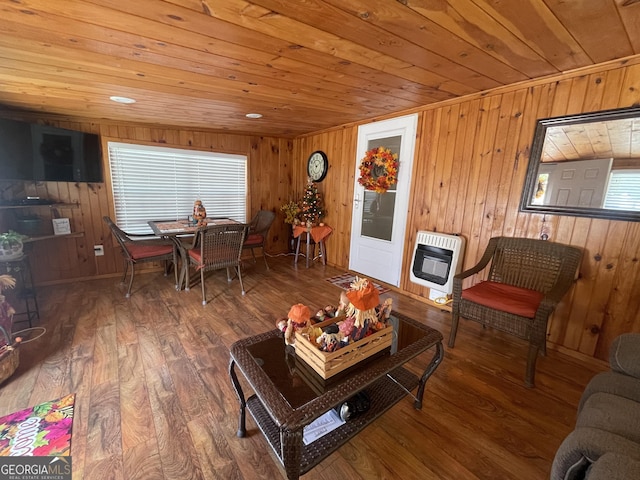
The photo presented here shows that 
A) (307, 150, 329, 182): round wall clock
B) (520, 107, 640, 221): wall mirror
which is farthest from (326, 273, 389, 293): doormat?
(520, 107, 640, 221): wall mirror

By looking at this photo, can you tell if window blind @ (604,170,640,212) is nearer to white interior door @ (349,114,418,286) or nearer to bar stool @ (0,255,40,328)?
white interior door @ (349,114,418,286)

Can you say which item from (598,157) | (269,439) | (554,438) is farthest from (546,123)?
(269,439)

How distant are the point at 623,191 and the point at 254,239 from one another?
364cm

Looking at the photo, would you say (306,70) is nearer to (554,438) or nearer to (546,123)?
(546,123)

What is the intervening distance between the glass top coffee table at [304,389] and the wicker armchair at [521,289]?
682mm

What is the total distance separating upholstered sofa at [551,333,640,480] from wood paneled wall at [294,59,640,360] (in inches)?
36.8

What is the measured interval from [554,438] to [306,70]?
103 inches

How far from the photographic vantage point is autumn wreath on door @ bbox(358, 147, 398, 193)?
3.24 meters

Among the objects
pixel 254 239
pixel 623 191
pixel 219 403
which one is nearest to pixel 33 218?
pixel 254 239

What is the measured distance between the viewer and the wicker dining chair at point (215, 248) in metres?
2.86

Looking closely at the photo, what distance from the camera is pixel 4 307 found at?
1.88m

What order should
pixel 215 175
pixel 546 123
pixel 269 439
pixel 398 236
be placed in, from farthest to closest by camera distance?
pixel 215 175
pixel 398 236
pixel 546 123
pixel 269 439

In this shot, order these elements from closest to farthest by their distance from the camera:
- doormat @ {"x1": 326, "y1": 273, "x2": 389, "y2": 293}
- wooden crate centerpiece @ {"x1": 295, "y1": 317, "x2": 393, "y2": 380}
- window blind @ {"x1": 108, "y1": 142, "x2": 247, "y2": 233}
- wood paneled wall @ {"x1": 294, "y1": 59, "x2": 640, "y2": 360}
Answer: wooden crate centerpiece @ {"x1": 295, "y1": 317, "x2": 393, "y2": 380}
wood paneled wall @ {"x1": 294, "y1": 59, "x2": 640, "y2": 360}
doormat @ {"x1": 326, "y1": 273, "x2": 389, "y2": 293}
window blind @ {"x1": 108, "y1": 142, "x2": 247, "y2": 233}

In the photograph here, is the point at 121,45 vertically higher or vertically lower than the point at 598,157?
higher
